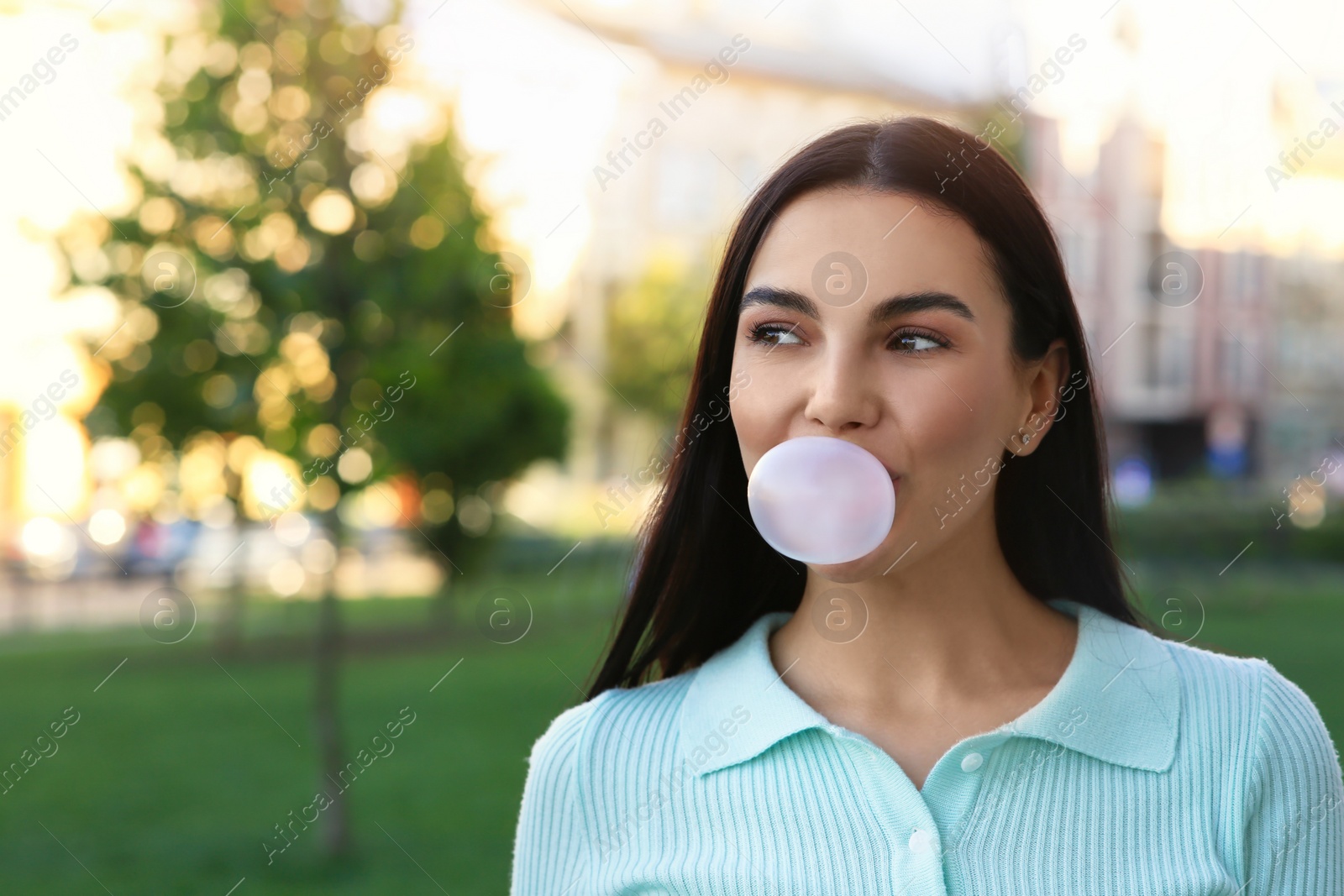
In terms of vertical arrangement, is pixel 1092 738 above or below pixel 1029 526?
below

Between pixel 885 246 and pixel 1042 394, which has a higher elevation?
pixel 885 246

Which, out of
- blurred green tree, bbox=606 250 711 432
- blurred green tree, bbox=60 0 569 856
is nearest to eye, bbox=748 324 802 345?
blurred green tree, bbox=60 0 569 856

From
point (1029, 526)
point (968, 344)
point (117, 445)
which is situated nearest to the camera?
point (968, 344)

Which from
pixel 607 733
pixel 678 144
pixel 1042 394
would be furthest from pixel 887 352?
pixel 678 144

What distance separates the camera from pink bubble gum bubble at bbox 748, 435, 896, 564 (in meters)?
1.70

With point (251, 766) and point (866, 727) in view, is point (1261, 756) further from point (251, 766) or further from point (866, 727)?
point (251, 766)

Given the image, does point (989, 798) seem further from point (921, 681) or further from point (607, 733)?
point (607, 733)

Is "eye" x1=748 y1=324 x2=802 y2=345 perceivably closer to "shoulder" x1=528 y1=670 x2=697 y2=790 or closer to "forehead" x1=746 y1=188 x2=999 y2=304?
"forehead" x1=746 y1=188 x2=999 y2=304

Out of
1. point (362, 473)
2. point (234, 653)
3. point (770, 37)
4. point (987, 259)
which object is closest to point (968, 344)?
point (987, 259)

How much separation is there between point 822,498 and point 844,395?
0.15 metres

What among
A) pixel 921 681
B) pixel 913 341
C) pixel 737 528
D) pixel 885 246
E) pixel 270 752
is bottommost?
pixel 270 752

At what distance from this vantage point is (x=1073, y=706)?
6.44 feet

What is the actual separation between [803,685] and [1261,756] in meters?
0.66

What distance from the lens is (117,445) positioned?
28.1 feet
